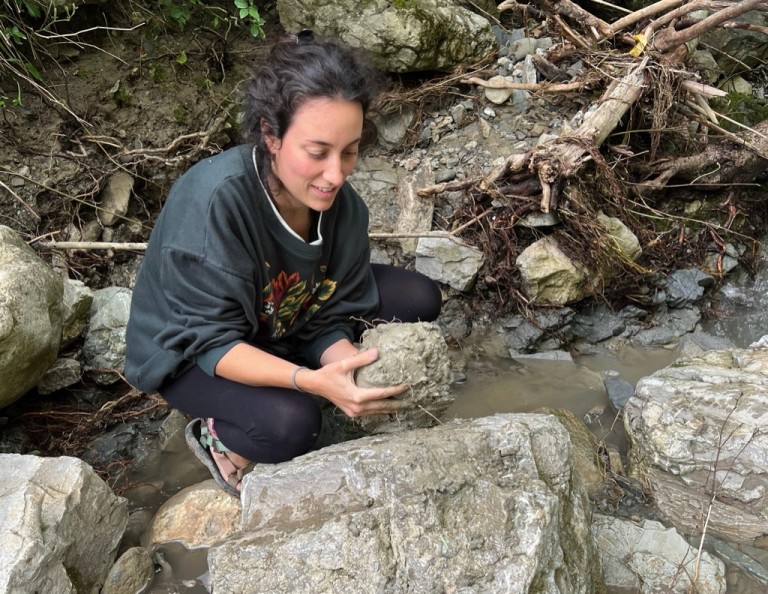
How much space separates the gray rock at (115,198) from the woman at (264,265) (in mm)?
1497

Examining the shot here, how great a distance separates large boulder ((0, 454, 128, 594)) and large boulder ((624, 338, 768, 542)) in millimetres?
2054

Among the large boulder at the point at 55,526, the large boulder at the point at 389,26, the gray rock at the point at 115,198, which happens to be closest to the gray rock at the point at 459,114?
the large boulder at the point at 389,26

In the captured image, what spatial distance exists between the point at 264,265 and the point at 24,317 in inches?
43.5

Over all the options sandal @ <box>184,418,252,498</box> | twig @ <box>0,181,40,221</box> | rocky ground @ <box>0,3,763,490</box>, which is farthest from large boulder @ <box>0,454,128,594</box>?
twig @ <box>0,181,40,221</box>

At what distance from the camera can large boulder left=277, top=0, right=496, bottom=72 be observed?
3.78m

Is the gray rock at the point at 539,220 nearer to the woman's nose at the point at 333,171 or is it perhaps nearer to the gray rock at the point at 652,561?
the gray rock at the point at 652,561

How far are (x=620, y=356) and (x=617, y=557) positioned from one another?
4.87ft

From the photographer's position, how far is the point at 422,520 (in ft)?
5.27

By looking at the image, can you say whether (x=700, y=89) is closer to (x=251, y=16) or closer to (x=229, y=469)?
(x=251, y=16)

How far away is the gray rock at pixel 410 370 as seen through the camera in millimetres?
1935

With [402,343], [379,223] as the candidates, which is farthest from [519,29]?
[402,343]

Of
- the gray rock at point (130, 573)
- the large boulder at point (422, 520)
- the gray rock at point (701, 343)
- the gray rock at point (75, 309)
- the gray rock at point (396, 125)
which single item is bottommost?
the gray rock at point (130, 573)

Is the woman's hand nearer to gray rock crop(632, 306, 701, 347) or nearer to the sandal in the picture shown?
the sandal

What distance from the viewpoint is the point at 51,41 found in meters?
3.42
